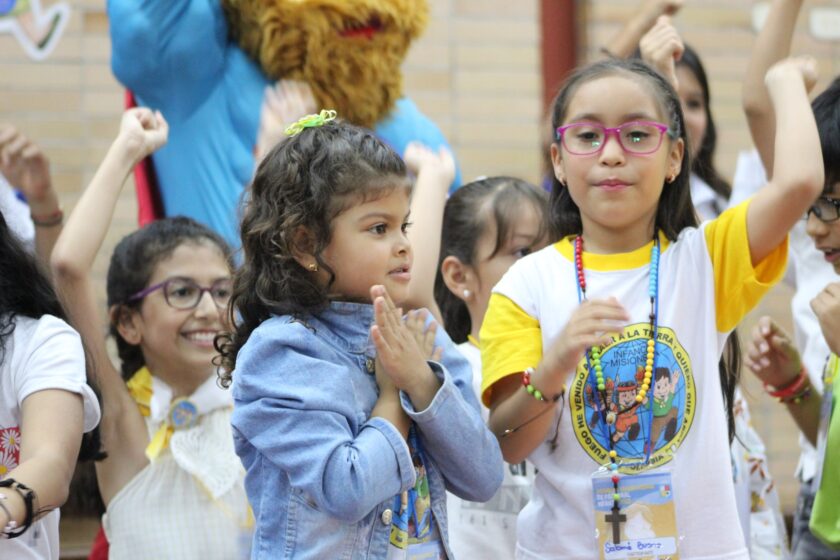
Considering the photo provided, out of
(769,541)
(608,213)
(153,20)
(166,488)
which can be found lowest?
(769,541)

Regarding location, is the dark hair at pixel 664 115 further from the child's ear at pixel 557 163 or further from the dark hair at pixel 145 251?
the dark hair at pixel 145 251

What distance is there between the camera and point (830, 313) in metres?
2.53

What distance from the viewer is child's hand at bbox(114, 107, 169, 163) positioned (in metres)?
2.93

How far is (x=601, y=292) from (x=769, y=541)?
1153 mm

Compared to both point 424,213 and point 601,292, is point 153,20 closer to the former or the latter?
point 424,213

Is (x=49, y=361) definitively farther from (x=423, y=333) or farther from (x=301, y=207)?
(x=423, y=333)

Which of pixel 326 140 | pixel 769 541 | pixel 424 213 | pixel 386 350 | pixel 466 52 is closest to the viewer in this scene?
pixel 386 350

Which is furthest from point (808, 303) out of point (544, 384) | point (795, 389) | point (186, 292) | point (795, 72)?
point (186, 292)

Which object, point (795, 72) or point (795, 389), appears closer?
point (795, 72)

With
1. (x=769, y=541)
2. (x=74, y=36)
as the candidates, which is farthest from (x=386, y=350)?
(x=74, y=36)

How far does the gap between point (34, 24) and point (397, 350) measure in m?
2.68

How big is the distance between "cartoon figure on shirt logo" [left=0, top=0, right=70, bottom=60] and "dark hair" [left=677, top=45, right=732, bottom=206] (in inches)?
83.1

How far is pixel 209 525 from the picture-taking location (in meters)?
2.91

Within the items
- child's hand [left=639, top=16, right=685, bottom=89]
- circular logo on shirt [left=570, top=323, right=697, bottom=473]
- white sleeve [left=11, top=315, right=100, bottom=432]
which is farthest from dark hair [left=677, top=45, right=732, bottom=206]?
white sleeve [left=11, top=315, right=100, bottom=432]
